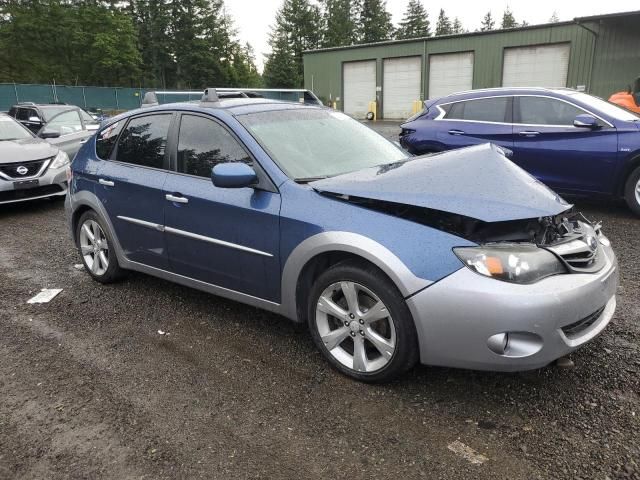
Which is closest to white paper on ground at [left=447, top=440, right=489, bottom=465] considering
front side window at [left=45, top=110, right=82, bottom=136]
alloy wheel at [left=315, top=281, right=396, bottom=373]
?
alloy wheel at [left=315, top=281, right=396, bottom=373]

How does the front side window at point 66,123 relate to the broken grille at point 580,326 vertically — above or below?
above

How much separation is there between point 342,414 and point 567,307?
1.27m

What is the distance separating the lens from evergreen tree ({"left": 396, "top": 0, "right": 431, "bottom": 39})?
80.6 metres

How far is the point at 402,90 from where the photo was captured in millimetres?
33250

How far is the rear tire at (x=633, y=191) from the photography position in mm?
6379

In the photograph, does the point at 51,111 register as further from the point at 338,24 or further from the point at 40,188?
the point at 338,24

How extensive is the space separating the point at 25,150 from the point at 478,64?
2706 centimetres

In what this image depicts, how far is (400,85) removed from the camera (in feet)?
109

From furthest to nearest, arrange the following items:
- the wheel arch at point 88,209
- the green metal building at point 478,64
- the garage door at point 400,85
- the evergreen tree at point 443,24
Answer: the evergreen tree at point 443,24 → the garage door at point 400,85 → the green metal building at point 478,64 → the wheel arch at point 88,209

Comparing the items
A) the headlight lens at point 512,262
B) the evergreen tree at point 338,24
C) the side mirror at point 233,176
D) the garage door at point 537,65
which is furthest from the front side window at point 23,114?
the evergreen tree at point 338,24

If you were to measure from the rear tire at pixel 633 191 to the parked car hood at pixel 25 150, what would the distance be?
8445 millimetres

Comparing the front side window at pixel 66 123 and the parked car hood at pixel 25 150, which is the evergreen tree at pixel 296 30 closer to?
the front side window at pixel 66 123

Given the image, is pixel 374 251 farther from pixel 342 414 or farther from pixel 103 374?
pixel 103 374

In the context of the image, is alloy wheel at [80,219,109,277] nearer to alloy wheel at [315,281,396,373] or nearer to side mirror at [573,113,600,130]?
alloy wheel at [315,281,396,373]
